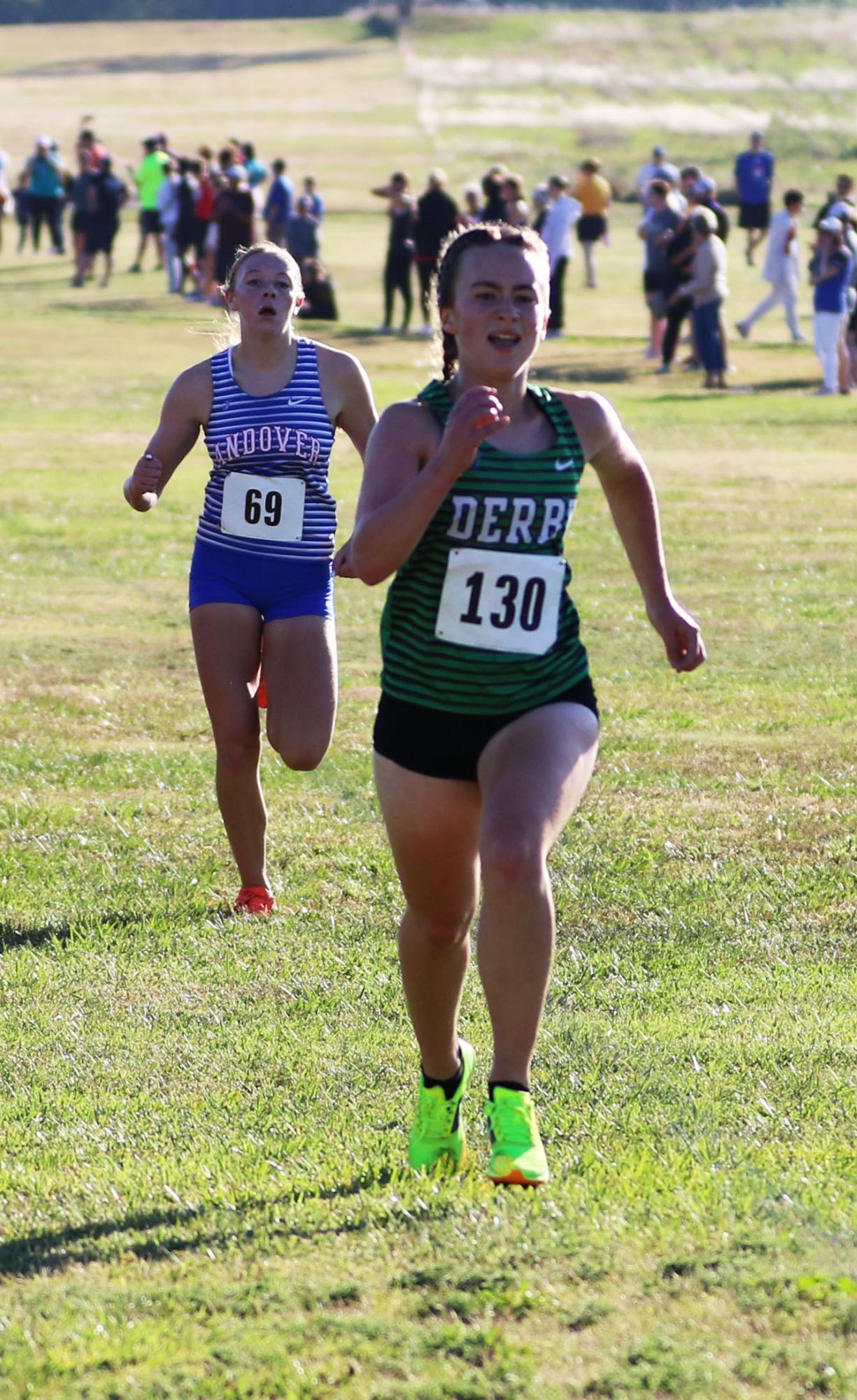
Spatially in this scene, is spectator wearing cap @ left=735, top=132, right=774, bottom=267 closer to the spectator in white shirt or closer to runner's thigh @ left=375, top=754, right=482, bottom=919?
the spectator in white shirt

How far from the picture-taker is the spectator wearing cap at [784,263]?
27.0 meters

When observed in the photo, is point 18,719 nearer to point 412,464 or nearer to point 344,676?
point 344,676

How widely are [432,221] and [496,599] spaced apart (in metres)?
23.2

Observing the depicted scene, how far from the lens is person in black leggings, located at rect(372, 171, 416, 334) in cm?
2817

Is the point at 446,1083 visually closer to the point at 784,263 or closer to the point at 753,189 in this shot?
the point at 784,263

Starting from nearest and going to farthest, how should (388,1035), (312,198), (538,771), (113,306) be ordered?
(538,771) < (388,1035) < (113,306) < (312,198)

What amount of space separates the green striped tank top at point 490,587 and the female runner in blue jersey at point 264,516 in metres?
2.46

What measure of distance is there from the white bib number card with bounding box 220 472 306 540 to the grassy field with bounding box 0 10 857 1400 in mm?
1332

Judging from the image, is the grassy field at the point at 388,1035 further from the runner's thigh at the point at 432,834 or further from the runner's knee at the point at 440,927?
the runner's thigh at the point at 432,834

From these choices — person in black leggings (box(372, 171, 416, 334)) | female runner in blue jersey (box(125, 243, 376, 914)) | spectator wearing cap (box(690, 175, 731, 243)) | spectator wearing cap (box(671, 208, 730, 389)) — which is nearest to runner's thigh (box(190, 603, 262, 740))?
female runner in blue jersey (box(125, 243, 376, 914))

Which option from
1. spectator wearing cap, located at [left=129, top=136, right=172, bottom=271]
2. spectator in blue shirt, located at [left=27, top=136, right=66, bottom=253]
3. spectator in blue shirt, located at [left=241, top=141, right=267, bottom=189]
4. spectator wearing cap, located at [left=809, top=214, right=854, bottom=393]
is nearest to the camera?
spectator wearing cap, located at [left=809, top=214, right=854, bottom=393]

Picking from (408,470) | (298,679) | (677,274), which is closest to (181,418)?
(298,679)

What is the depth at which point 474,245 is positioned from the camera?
437 centimetres

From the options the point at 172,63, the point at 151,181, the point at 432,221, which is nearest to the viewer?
the point at 432,221
